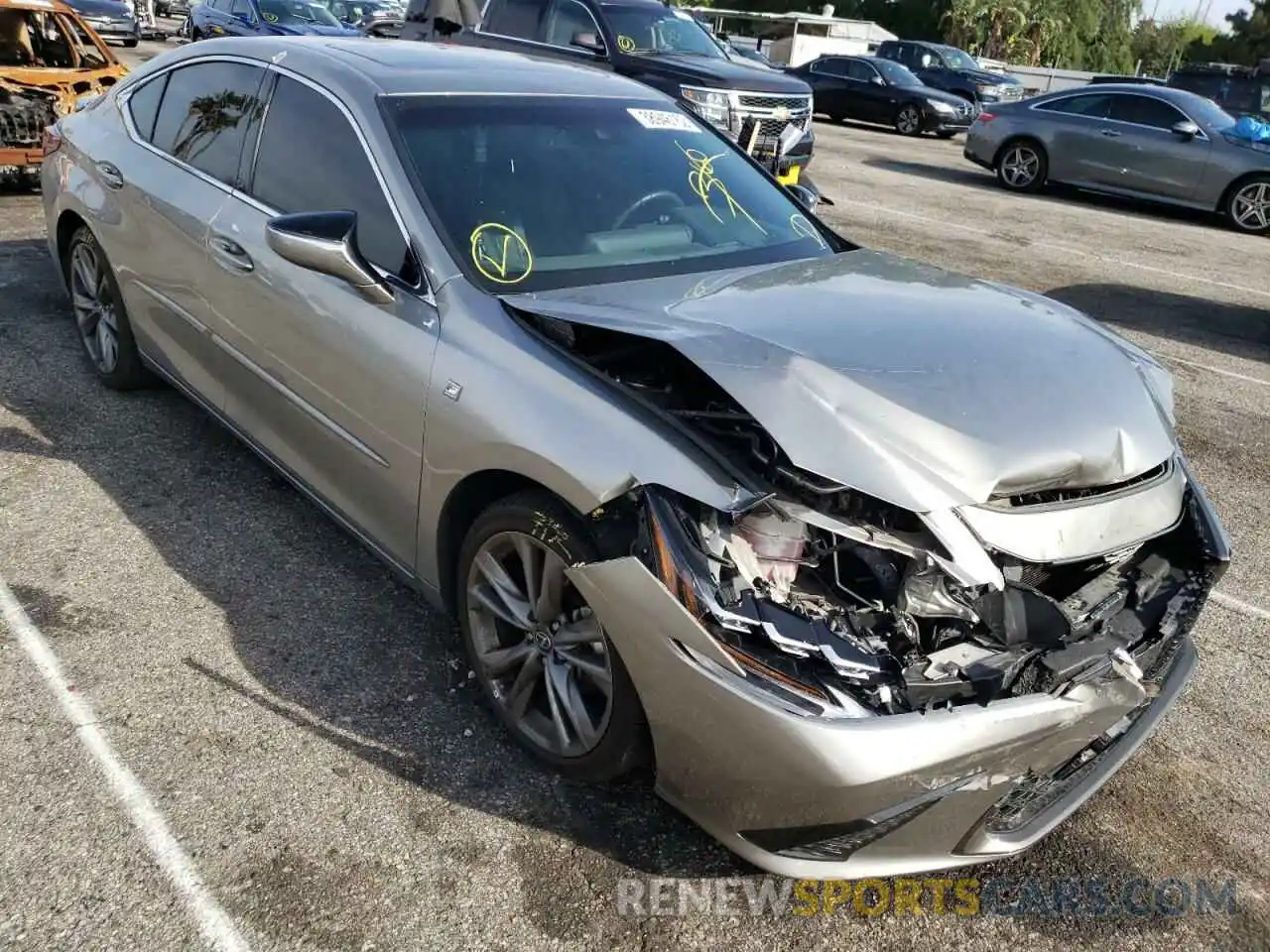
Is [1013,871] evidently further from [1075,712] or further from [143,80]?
[143,80]

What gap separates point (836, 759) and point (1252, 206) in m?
13.6

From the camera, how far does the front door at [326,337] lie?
3.09 m

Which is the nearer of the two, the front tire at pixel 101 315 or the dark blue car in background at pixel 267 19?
the front tire at pixel 101 315

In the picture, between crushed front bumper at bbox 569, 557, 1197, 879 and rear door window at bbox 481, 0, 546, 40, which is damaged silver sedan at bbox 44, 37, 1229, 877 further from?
rear door window at bbox 481, 0, 546, 40

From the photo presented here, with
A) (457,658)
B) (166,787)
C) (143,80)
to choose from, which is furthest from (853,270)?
(143,80)

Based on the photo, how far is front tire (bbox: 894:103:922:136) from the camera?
840 inches

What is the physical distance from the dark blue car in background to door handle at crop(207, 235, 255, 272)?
12230 mm

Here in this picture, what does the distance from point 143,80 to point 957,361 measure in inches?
157

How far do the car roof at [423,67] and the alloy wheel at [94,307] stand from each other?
3.95ft

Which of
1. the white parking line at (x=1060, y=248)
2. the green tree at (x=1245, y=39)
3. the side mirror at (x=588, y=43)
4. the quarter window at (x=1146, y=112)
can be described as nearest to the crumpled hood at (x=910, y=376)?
the white parking line at (x=1060, y=248)

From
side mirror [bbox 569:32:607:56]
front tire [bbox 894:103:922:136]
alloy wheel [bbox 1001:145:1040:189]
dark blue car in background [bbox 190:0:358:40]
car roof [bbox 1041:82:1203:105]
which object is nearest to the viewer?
side mirror [bbox 569:32:607:56]

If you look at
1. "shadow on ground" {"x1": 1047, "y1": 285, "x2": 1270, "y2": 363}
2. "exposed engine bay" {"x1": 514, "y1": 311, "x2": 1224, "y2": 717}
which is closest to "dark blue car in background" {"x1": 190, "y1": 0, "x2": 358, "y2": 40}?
"shadow on ground" {"x1": 1047, "y1": 285, "x2": 1270, "y2": 363}

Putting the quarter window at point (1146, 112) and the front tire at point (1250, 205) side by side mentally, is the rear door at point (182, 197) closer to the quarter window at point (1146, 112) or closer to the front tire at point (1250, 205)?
the quarter window at point (1146, 112)

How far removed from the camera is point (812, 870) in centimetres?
235
